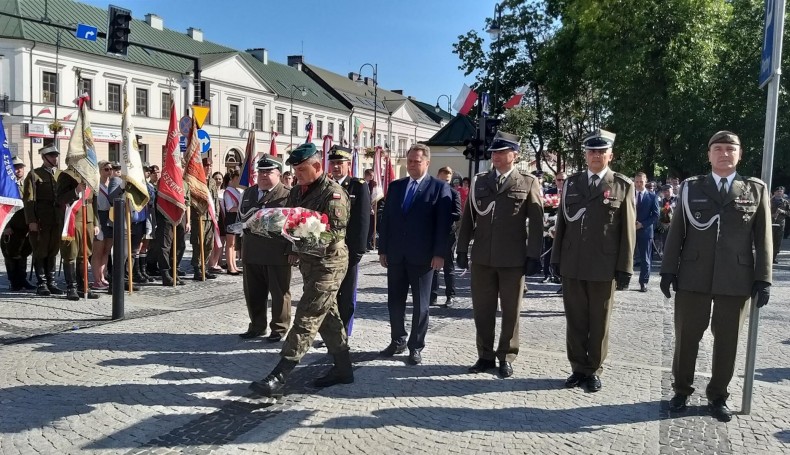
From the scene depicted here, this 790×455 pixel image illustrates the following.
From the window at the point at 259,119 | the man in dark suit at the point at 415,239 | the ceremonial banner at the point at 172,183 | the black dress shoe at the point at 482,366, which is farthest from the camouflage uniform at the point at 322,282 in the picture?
the window at the point at 259,119

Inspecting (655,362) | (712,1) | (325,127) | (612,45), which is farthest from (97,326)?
(325,127)

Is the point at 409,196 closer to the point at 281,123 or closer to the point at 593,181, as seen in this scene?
the point at 593,181

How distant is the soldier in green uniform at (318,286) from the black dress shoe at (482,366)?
1.14 metres

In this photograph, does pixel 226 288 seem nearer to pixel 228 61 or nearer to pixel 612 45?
pixel 612 45

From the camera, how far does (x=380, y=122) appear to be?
82.5 m

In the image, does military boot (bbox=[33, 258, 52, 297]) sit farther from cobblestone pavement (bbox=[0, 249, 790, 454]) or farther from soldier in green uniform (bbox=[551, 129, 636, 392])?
soldier in green uniform (bbox=[551, 129, 636, 392])

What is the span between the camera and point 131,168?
934 centimetres

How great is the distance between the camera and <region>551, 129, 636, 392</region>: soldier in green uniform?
559 centimetres

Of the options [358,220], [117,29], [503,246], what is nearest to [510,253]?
[503,246]

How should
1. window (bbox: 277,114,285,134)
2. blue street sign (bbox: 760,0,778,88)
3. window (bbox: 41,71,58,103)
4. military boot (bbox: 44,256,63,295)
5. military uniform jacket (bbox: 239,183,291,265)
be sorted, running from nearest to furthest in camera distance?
blue street sign (bbox: 760,0,778,88) < military uniform jacket (bbox: 239,183,291,265) < military boot (bbox: 44,256,63,295) < window (bbox: 41,71,58,103) < window (bbox: 277,114,285,134)

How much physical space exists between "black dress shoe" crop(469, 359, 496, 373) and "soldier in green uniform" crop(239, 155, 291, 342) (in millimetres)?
2069

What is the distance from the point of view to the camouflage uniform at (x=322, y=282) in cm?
511

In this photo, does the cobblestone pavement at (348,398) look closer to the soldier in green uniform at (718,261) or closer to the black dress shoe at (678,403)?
the black dress shoe at (678,403)

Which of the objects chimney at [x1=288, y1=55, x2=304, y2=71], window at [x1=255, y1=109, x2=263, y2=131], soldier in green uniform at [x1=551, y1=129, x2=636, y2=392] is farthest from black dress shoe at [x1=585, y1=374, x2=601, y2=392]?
chimney at [x1=288, y1=55, x2=304, y2=71]
